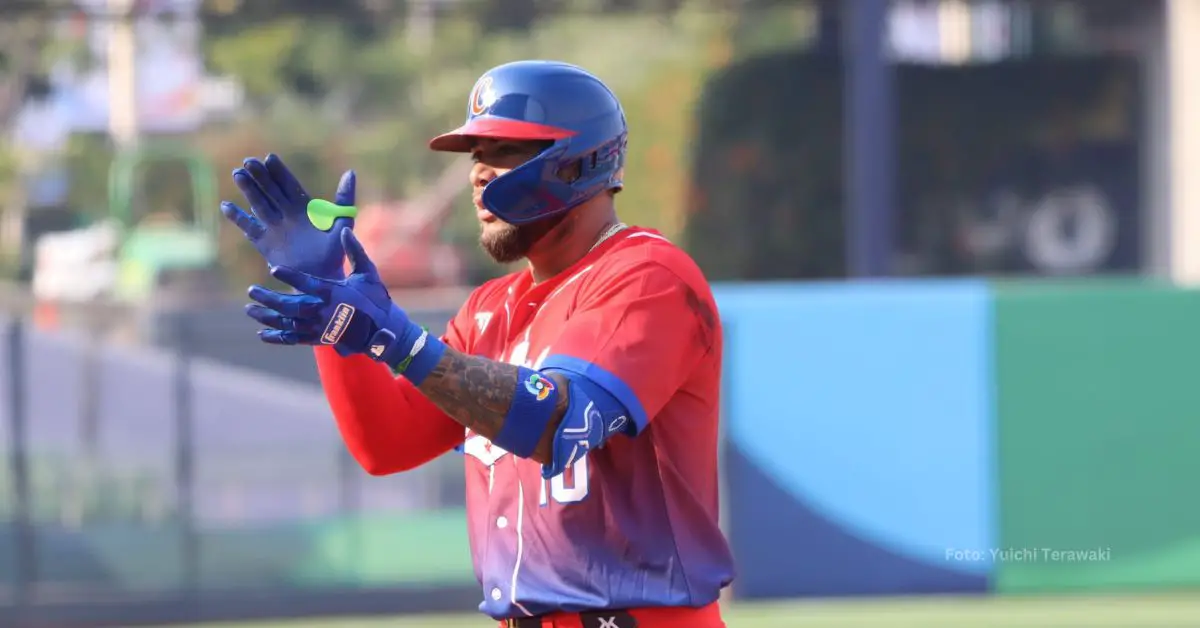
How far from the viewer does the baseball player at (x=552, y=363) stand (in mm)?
2686

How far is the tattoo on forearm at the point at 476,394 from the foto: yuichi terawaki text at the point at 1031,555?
5834 millimetres

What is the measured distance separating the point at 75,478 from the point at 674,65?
19.1m

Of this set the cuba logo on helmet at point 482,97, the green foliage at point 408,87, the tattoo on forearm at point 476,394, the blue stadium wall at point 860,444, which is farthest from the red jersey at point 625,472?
the green foliage at point 408,87

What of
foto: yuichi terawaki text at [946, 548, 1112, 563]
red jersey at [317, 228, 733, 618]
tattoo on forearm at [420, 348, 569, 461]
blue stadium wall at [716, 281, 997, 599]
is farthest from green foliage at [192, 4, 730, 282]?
tattoo on forearm at [420, 348, 569, 461]

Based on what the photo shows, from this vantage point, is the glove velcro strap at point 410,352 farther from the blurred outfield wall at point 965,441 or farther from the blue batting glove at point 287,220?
the blurred outfield wall at point 965,441

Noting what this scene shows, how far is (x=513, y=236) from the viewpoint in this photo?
310cm

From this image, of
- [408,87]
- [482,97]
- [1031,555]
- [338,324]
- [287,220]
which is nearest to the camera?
[338,324]

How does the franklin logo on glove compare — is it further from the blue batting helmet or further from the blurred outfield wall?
the blurred outfield wall

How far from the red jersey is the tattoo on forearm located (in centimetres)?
12

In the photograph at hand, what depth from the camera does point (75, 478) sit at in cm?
798

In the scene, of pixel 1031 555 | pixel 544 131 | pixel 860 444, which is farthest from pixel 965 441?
pixel 544 131

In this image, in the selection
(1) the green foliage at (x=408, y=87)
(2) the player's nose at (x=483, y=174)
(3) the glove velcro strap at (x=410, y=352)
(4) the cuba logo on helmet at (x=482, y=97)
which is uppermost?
(1) the green foliage at (x=408, y=87)

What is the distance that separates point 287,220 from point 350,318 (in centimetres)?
23

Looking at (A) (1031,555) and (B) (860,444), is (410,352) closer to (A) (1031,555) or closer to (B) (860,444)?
(B) (860,444)
